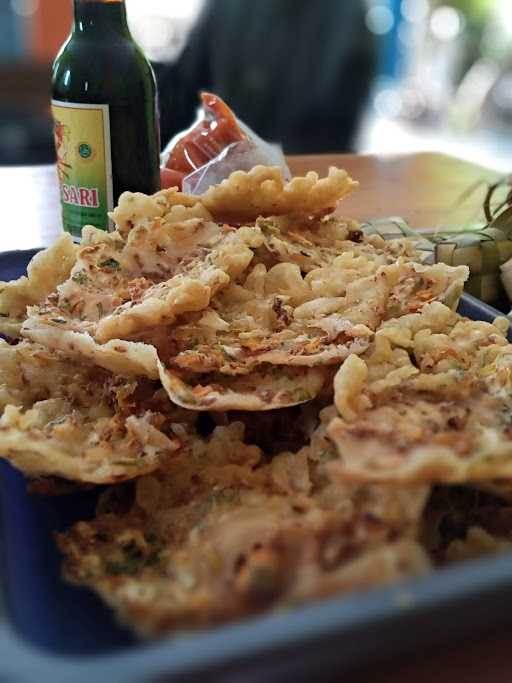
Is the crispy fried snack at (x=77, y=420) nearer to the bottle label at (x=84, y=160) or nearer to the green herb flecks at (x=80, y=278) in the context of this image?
the green herb flecks at (x=80, y=278)

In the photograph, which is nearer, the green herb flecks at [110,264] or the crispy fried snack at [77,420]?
the crispy fried snack at [77,420]

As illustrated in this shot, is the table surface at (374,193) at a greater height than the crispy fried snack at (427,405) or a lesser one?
lesser

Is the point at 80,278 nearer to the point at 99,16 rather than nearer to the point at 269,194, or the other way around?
the point at 269,194

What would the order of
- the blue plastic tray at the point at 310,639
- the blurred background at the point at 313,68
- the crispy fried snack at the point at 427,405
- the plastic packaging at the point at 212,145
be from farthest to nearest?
the blurred background at the point at 313,68 → the plastic packaging at the point at 212,145 → the crispy fried snack at the point at 427,405 → the blue plastic tray at the point at 310,639

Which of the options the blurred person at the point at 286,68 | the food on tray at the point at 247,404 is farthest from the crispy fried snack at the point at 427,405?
the blurred person at the point at 286,68

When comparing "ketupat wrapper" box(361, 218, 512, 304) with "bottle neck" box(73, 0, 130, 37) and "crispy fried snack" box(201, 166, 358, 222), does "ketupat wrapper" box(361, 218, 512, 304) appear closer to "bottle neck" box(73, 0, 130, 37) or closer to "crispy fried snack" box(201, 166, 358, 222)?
"crispy fried snack" box(201, 166, 358, 222)

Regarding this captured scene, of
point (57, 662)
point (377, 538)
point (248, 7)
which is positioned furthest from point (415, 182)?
point (57, 662)
